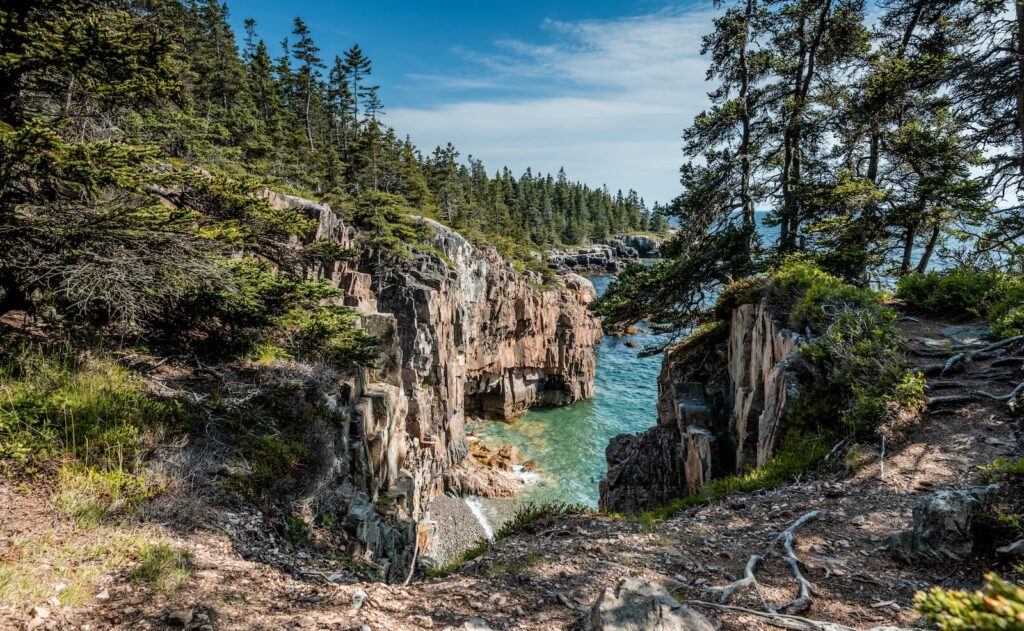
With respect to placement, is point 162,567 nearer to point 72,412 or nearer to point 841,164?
point 72,412

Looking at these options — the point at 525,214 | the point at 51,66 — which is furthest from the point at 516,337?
the point at 525,214

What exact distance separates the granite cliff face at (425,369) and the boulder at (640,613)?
591 cm

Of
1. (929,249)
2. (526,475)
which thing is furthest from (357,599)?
(526,475)

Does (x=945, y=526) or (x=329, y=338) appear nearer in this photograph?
(x=945, y=526)

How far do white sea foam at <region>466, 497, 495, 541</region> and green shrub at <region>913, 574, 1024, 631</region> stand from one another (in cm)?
2428

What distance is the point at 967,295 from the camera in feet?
34.9

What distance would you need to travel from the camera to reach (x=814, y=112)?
15.4 m

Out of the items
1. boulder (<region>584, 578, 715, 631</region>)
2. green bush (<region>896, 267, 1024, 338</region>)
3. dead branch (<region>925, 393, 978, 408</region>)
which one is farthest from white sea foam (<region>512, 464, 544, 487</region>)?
boulder (<region>584, 578, 715, 631</region>)

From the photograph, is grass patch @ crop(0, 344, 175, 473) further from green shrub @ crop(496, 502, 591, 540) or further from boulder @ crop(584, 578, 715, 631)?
boulder @ crop(584, 578, 715, 631)

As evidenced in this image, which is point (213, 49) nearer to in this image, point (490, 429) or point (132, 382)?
point (490, 429)

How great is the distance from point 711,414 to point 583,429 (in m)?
27.7

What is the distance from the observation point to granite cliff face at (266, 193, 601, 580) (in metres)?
10.7

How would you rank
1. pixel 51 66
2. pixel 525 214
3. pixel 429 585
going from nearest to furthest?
pixel 429 585 → pixel 51 66 → pixel 525 214

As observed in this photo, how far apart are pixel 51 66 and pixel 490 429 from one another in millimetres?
37852
